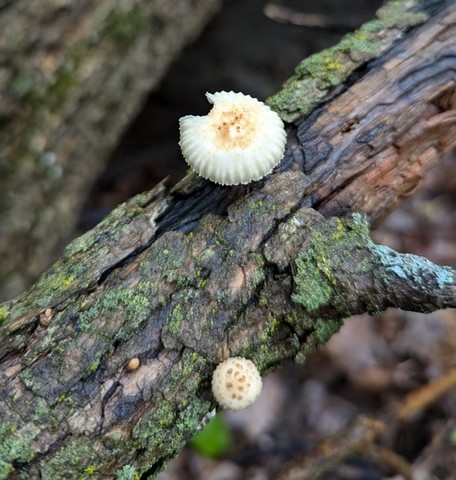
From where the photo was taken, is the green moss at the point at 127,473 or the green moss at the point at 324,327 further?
the green moss at the point at 324,327

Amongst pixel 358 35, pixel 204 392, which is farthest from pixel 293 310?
pixel 358 35

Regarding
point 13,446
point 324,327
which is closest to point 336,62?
point 324,327

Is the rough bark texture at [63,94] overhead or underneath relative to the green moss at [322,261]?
underneath

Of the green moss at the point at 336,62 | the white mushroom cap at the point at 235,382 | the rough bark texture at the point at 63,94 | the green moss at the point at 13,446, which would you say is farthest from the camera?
the rough bark texture at the point at 63,94

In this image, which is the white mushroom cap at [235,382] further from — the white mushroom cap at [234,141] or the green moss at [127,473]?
the white mushroom cap at [234,141]

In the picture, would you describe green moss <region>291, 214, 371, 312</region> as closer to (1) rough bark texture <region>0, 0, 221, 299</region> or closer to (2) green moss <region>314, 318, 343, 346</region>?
(2) green moss <region>314, 318, 343, 346</region>

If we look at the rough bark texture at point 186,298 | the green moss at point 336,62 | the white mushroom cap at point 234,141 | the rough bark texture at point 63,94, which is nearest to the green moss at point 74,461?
the rough bark texture at point 186,298

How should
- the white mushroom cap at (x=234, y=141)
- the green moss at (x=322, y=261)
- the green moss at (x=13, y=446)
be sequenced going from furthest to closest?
the white mushroom cap at (x=234, y=141) < the green moss at (x=322, y=261) < the green moss at (x=13, y=446)
